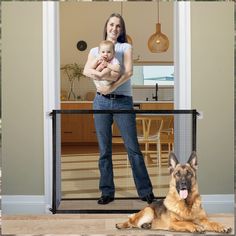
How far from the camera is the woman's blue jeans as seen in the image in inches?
160

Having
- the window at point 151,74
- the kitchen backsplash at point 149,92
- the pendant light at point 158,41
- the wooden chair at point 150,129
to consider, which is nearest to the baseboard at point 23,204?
the wooden chair at point 150,129

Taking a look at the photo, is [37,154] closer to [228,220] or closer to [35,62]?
[35,62]

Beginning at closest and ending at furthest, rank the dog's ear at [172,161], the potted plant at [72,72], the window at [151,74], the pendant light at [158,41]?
1. the dog's ear at [172,161]
2. the pendant light at [158,41]
3. the potted plant at [72,72]
4. the window at [151,74]

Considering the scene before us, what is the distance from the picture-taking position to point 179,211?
139 inches

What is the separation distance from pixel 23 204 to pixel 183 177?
140 cm

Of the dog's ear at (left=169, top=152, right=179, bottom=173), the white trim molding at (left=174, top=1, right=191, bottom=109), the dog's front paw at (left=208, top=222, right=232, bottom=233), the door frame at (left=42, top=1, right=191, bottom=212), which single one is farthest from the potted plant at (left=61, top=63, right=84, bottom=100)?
the dog's front paw at (left=208, top=222, right=232, bottom=233)

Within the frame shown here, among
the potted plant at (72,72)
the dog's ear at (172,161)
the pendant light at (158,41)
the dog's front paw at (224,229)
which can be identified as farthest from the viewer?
the potted plant at (72,72)

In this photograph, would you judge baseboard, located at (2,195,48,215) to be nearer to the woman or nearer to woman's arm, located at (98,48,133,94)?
the woman

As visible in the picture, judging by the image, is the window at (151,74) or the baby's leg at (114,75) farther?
the window at (151,74)

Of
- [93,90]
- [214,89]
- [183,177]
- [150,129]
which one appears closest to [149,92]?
[93,90]

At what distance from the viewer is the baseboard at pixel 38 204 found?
4176 mm

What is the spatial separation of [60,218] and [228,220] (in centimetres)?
126

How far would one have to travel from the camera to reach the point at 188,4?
4.11 metres

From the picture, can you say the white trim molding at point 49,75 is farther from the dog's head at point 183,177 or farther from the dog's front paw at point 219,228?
the dog's front paw at point 219,228
